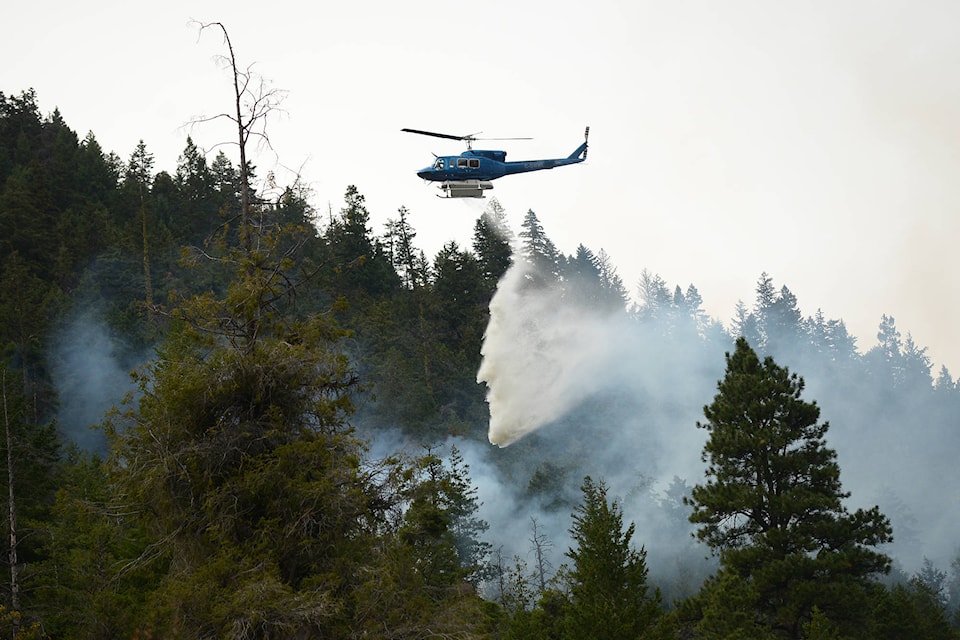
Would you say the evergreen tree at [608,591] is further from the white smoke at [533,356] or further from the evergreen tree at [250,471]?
the white smoke at [533,356]

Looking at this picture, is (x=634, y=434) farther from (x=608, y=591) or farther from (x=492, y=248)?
(x=608, y=591)

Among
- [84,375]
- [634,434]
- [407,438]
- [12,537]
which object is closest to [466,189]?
[12,537]

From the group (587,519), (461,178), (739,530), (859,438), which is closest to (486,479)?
(461,178)

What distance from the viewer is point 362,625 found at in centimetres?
1486

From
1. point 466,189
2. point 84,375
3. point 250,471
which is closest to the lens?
point 250,471

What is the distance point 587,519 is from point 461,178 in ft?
55.3

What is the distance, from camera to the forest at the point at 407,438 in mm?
15172

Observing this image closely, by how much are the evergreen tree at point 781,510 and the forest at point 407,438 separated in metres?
0.10

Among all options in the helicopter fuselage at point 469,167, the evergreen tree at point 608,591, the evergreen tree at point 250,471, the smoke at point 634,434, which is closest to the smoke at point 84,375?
the smoke at point 634,434

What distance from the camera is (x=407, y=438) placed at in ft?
199

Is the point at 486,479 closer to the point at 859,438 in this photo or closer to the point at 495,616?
the point at 495,616

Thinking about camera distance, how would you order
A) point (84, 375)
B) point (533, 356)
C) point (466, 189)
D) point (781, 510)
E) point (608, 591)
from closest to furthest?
point (608, 591) → point (781, 510) → point (466, 189) → point (84, 375) → point (533, 356)

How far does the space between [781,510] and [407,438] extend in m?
36.5

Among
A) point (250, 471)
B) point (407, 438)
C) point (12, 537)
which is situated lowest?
point (250, 471)
